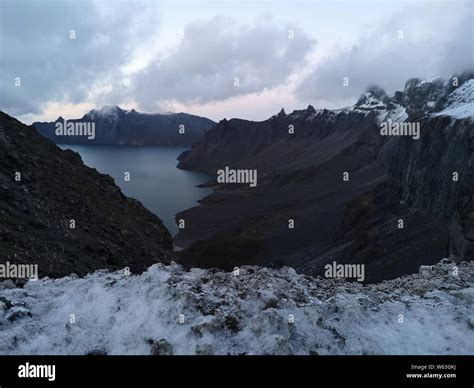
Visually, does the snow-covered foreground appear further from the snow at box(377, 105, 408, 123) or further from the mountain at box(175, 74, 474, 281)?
→ the snow at box(377, 105, 408, 123)

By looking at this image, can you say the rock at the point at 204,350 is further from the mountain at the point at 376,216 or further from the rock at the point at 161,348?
the mountain at the point at 376,216

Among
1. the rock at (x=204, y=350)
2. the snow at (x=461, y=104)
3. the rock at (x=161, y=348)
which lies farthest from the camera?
the snow at (x=461, y=104)

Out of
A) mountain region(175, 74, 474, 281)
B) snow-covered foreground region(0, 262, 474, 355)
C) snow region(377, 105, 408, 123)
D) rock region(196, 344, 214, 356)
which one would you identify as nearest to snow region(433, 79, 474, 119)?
mountain region(175, 74, 474, 281)

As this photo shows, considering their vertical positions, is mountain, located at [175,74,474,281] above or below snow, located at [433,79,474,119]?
below

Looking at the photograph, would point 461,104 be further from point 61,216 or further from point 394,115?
point 394,115

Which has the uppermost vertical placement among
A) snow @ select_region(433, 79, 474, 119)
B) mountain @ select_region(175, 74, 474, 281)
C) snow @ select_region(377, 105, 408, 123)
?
snow @ select_region(377, 105, 408, 123)

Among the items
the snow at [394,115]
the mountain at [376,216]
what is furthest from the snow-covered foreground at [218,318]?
the snow at [394,115]

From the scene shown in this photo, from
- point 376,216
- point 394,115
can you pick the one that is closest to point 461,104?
point 376,216
